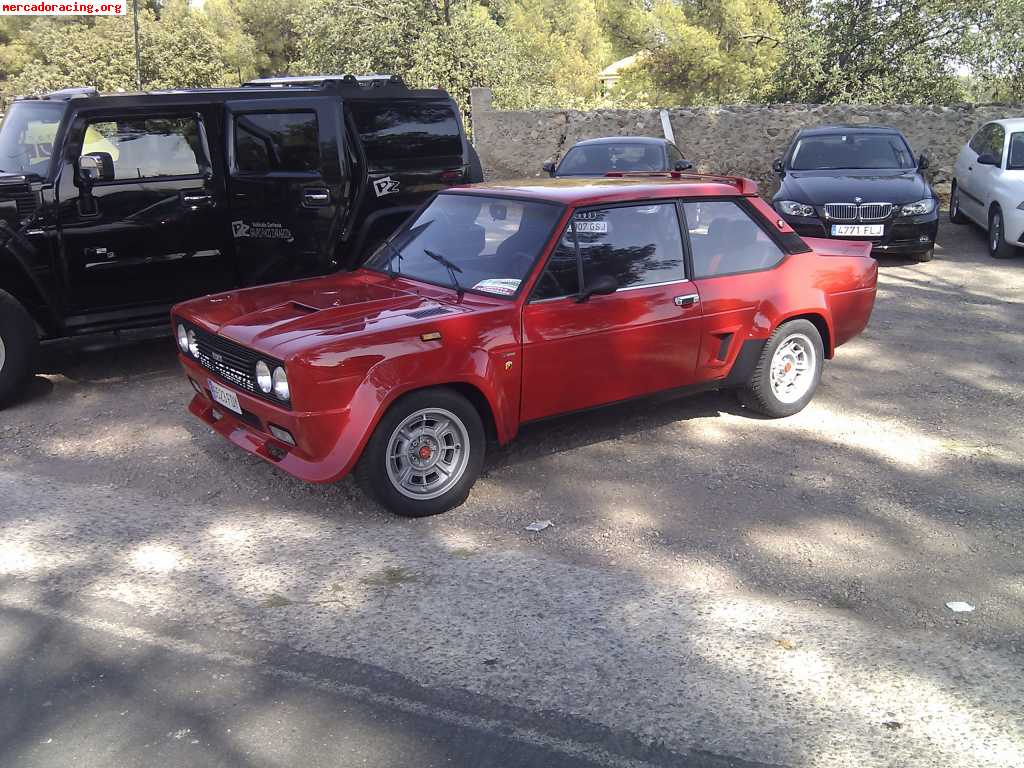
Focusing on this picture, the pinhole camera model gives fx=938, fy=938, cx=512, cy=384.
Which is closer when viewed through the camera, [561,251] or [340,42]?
[561,251]

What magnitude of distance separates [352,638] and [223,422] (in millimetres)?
1922

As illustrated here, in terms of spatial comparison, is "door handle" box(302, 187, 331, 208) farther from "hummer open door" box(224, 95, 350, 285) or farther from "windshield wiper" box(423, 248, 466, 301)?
"windshield wiper" box(423, 248, 466, 301)

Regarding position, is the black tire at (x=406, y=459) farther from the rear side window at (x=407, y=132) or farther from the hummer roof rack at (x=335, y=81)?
the hummer roof rack at (x=335, y=81)

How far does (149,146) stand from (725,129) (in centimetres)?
1411

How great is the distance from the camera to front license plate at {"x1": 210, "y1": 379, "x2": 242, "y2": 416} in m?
5.02

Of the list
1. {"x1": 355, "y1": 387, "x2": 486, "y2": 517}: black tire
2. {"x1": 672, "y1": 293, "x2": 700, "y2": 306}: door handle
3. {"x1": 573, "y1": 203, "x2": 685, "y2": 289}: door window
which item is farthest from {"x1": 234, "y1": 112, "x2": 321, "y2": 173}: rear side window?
{"x1": 355, "y1": 387, "x2": 486, "y2": 517}: black tire

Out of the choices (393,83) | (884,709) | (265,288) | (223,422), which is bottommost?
(884,709)

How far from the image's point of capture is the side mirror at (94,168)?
6.88 m

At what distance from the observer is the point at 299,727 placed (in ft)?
10.6

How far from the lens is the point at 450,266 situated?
5.56 meters

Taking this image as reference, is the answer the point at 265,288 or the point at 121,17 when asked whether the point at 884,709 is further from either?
the point at 121,17

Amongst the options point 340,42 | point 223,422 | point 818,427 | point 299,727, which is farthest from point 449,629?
point 340,42

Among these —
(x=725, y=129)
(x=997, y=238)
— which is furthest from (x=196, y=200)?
(x=725, y=129)

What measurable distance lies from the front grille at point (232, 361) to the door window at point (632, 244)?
188 centimetres
